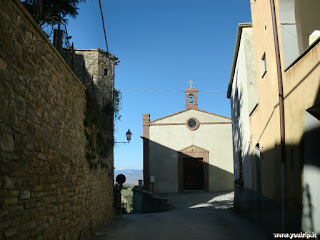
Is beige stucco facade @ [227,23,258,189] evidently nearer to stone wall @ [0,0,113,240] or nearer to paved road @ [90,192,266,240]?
paved road @ [90,192,266,240]

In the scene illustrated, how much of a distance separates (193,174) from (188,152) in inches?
62.2

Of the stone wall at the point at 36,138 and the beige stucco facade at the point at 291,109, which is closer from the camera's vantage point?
the stone wall at the point at 36,138

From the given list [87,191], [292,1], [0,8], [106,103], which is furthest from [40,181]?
[106,103]

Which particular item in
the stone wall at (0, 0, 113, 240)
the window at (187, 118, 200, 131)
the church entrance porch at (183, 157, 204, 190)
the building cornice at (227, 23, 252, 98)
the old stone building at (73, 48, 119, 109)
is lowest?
the church entrance porch at (183, 157, 204, 190)

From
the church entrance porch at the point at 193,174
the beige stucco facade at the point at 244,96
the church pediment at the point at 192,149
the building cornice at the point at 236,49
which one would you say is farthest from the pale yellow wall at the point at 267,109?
the church entrance porch at the point at 193,174

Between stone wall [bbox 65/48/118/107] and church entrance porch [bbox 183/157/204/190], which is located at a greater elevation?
stone wall [bbox 65/48/118/107]

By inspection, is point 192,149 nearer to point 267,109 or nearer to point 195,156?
point 195,156

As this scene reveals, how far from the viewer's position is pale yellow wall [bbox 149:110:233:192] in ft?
71.3

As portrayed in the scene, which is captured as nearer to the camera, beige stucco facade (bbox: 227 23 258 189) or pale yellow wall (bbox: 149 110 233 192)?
beige stucco facade (bbox: 227 23 258 189)

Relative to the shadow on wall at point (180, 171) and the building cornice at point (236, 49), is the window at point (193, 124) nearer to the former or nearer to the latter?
the shadow on wall at point (180, 171)

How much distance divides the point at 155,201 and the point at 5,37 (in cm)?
1486

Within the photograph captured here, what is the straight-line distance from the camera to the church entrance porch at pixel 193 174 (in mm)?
22172

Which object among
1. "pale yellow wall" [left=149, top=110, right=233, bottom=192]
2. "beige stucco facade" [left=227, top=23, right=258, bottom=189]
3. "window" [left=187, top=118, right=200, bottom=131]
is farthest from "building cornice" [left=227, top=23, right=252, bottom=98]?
"pale yellow wall" [left=149, top=110, right=233, bottom=192]

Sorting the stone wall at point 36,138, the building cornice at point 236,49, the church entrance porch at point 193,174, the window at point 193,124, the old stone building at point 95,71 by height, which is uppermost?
the building cornice at point 236,49
